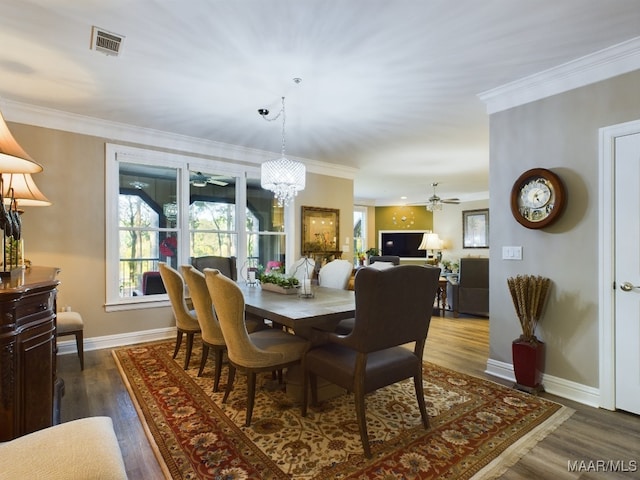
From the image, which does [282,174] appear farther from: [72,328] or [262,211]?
[72,328]

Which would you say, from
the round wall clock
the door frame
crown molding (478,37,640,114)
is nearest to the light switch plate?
the round wall clock

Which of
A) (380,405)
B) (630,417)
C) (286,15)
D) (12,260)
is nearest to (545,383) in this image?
(630,417)

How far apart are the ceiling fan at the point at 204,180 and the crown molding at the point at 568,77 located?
3.44 meters

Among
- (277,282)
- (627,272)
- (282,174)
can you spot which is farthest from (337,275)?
(627,272)

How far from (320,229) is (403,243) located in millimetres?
5129

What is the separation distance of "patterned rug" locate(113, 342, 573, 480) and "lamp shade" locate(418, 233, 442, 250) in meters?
6.53

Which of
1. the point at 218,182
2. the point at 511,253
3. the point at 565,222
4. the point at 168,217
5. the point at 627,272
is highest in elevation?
the point at 218,182

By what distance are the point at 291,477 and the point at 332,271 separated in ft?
7.63

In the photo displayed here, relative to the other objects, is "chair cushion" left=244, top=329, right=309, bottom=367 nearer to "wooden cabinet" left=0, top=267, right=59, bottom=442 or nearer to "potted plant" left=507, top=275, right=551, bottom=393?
"wooden cabinet" left=0, top=267, right=59, bottom=442

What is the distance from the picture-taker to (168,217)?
14.8 ft

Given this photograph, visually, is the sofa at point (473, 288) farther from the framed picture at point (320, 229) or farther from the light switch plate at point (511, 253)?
the light switch plate at point (511, 253)

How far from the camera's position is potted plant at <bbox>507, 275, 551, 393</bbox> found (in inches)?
109

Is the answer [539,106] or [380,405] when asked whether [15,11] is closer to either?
[380,405]

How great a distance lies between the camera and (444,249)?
390 inches
